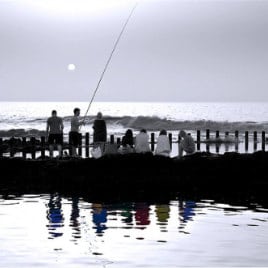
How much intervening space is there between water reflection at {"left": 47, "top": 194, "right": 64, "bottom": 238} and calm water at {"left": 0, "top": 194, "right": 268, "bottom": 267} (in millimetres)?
16

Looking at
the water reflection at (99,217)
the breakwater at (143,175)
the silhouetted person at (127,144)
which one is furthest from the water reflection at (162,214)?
the silhouetted person at (127,144)

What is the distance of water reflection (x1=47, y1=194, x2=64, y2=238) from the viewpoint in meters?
12.3

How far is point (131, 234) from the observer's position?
12047 mm

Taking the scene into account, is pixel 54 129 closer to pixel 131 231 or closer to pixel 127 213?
pixel 127 213

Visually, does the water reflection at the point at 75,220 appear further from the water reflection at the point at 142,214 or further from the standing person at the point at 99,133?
the standing person at the point at 99,133

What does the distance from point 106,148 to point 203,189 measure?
11.4 ft

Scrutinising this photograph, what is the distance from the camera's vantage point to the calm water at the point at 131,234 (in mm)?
10117

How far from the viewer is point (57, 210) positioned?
48.9 ft

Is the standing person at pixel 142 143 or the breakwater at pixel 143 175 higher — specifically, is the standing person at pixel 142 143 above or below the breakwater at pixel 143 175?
above

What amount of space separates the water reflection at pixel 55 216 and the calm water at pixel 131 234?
0.05 ft

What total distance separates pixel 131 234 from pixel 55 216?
2428mm

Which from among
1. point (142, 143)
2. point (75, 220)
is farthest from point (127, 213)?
point (142, 143)

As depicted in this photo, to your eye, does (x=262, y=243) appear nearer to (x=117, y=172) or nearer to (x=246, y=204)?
(x=246, y=204)

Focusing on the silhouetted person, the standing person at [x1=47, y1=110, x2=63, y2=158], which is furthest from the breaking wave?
the silhouetted person
